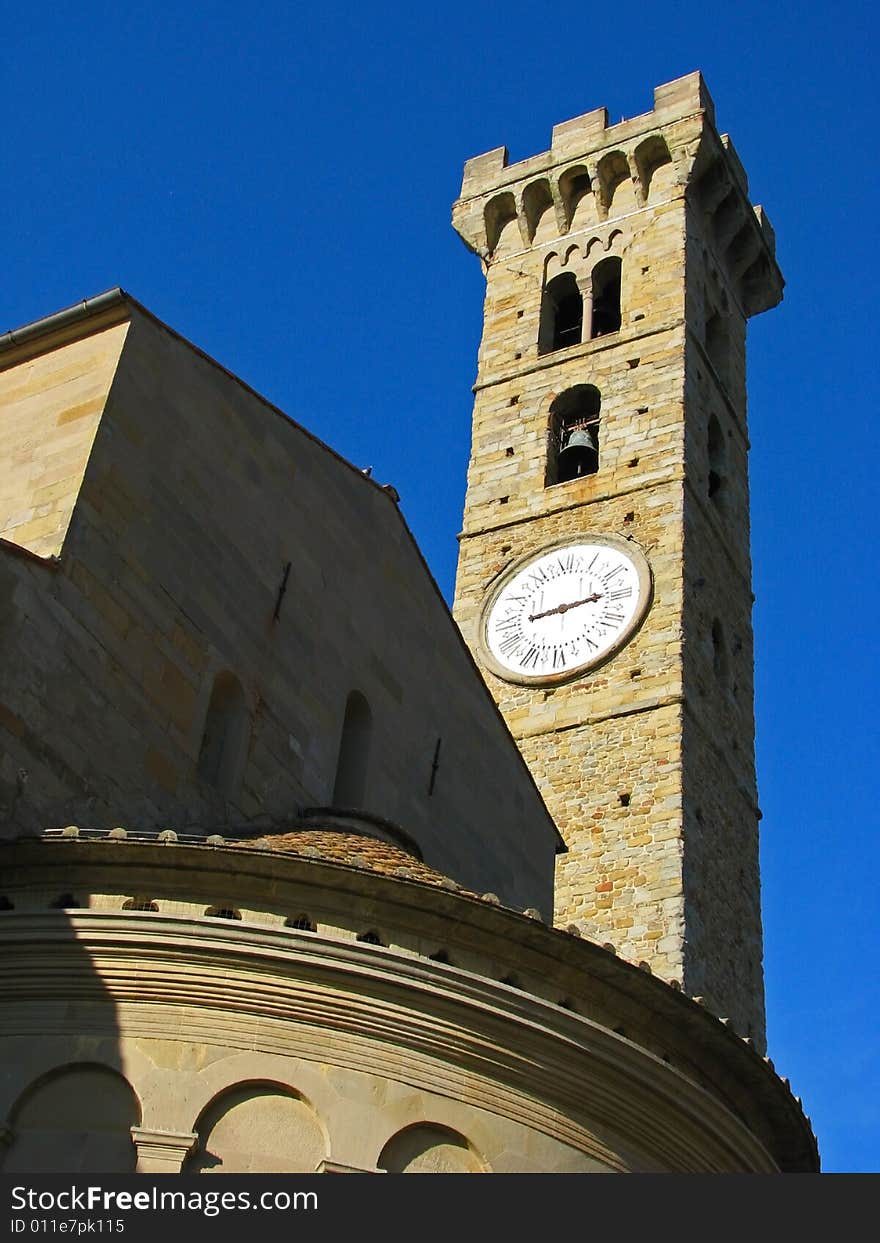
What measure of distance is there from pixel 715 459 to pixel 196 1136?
73.7 feet

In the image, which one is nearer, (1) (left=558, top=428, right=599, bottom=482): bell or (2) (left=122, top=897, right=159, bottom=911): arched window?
(2) (left=122, top=897, right=159, bottom=911): arched window

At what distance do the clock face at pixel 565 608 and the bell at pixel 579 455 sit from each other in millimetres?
1894

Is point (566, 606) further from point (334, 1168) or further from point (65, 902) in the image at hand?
point (334, 1168)

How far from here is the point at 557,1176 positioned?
8938mm

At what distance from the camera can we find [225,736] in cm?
1375

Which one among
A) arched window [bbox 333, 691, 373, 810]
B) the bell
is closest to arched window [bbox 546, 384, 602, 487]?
the bell

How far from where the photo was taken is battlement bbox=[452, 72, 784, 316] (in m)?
32.4

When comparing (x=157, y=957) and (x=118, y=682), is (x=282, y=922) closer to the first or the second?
(x=157, y=957)

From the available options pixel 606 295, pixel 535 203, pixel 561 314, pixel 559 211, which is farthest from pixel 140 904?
pixel 535 203

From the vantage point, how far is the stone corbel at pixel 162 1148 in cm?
905

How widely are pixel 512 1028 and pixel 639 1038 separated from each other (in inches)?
40.7

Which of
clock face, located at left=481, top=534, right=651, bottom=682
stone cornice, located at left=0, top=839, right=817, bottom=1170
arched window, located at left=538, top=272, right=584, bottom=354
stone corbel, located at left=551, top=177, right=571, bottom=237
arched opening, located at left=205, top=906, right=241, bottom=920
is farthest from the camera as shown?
stone corbel, located at left=551, top=177, right=571, bottom=237

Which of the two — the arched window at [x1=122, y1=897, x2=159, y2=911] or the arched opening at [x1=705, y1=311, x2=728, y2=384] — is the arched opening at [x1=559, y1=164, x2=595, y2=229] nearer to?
the arched opening at [x1=705, y1=311, x2=728, y2=384]

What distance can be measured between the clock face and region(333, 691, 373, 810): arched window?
1087 cm
